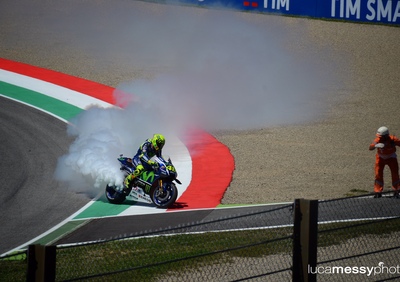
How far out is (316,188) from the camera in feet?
53.5

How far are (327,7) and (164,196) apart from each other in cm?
1754

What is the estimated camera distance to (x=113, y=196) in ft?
50.1

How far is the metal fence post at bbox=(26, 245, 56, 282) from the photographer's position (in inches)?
249

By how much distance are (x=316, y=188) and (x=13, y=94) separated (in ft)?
35.0

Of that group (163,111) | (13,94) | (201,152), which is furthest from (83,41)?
(201,152)

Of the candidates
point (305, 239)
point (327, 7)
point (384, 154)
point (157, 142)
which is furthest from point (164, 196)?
point (327, 7)

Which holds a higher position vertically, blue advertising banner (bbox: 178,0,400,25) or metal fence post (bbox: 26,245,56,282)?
blue advertising banner (bbox: 178,0,400,25)

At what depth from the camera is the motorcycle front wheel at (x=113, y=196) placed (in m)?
15.2

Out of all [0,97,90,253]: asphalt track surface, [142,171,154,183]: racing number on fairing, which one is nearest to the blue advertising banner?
[0,97,90,253]: asphalt track surface

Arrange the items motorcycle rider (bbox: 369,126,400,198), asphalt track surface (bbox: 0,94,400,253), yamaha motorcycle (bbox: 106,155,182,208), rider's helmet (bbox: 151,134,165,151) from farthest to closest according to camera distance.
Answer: motorcycle rider (bbox: 369,126,400,198), rider's helmet (bbox: 151,134,165,151), yamaha motorcycle (bbox: 106,155,182,208), asphalt track surface (bbox: 0,94,400,253)

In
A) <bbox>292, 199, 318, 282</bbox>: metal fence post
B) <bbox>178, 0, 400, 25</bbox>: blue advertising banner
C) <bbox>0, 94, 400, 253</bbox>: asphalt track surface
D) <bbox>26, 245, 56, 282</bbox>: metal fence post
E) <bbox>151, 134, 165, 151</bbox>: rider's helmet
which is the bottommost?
<bbox>26, 245, 56, 282</bbox>: metal fence post

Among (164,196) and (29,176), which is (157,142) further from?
(29,176)

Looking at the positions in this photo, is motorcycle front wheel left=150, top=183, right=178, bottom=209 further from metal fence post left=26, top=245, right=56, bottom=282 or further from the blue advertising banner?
the blue advertising banner

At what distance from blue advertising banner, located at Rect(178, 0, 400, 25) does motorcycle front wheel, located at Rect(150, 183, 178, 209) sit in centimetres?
1640
